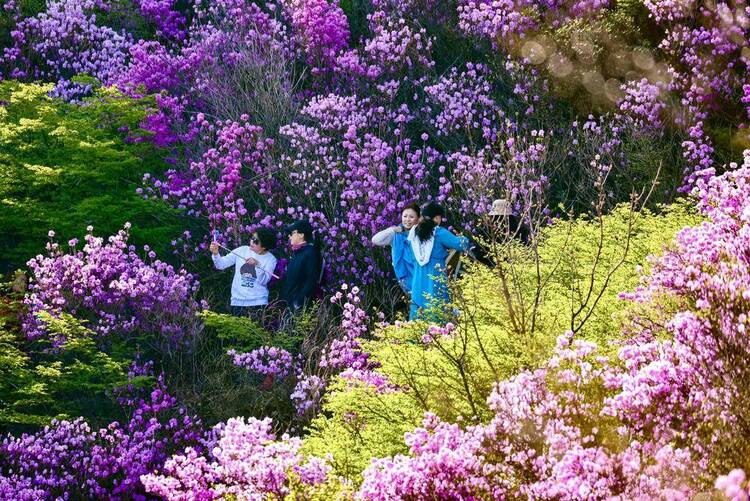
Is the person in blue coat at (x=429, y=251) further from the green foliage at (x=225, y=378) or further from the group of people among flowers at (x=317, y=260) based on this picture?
the green foliage at (x=225, y=378)

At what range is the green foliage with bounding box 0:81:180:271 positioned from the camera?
11.7m

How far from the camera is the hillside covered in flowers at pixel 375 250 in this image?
364 cm

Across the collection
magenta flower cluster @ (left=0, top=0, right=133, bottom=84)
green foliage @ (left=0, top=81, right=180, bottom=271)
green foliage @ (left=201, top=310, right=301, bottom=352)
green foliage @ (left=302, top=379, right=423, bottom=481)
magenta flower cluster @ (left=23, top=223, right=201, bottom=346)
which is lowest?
green foliage @ (left=302, top=379, right=423, bottom=481)

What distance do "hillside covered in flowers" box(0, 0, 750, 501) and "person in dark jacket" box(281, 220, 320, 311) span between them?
0.05 meters

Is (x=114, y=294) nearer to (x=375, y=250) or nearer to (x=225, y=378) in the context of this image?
(x=225, y=378)

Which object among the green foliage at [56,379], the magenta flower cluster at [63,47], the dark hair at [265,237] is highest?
the magenta flower cluster at [63,47]

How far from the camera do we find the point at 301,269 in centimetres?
1024

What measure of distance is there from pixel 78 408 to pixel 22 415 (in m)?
1.25

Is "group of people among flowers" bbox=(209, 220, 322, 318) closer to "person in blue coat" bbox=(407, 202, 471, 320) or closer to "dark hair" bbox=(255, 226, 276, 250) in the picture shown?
"dark hair" bbox=(255, 226, 276, 250)

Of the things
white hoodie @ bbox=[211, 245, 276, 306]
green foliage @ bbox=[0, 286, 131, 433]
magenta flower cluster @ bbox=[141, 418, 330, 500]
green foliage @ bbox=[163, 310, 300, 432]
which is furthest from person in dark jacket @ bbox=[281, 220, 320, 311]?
magenta flower cluster @ bbox=[141, 418, 330, 500]

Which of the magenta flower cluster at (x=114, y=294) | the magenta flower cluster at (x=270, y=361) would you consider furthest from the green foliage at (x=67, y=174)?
the magenta flower cluster at (x=270, y=361)

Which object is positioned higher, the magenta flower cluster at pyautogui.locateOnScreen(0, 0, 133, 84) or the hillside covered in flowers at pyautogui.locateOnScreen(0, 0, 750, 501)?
the magenta flower cluster at pyautogui.locateOnScreen(0, 0, 133, 84)

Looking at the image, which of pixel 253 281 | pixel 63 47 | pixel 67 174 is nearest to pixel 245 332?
pixel 253 281

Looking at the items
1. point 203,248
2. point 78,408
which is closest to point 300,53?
point 203,248
